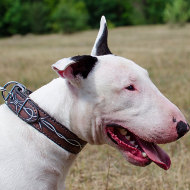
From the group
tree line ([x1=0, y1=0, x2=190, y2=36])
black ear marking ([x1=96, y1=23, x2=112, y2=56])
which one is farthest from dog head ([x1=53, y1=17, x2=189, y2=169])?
tree line ([x1=0, y1=0, x2=190, y2=36])

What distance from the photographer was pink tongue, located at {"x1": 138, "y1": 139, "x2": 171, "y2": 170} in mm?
2038

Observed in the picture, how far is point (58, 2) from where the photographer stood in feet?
164

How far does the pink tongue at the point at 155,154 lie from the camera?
204cm

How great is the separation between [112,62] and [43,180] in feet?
2.38

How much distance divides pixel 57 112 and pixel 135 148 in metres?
→ 0.46

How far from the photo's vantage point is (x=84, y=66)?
202cm

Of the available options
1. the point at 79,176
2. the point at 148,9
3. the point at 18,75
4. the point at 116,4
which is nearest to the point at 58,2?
the point at 116,4

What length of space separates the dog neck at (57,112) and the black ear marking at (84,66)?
0.12m

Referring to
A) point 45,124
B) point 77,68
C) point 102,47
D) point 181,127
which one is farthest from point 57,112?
point 181,127

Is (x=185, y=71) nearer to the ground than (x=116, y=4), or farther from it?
farther from it

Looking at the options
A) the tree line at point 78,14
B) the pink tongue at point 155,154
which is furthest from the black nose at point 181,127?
the tree line at point 78,14

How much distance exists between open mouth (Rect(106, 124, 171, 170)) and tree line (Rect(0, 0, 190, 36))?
35728 mm

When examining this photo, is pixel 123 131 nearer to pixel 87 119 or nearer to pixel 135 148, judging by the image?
pixel 135 148

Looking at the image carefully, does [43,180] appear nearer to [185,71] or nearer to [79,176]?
[79,176]
